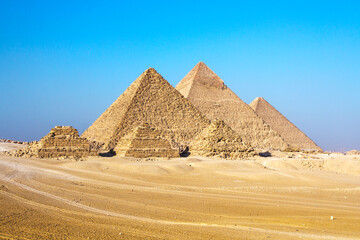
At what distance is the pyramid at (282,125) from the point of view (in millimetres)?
73500

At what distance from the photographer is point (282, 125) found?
7725cm

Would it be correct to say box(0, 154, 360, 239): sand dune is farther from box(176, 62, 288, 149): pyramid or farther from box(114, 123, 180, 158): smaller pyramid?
box(176, 62, 288, 149): pyramid

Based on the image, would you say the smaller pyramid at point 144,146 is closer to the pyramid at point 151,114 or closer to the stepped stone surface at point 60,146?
the stepped stone surface at point 60,146

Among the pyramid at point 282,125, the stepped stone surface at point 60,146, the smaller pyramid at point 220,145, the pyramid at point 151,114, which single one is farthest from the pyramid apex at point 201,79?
the stepped stone surface at point 60,146

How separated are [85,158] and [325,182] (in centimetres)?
1595

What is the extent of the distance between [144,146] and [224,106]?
1461 inches

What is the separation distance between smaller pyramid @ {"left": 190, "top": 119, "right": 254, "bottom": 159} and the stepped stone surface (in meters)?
8.18

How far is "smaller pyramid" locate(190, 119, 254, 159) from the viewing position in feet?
102

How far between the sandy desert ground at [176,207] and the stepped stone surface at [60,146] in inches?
377

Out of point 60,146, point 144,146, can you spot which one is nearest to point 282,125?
point 144,146

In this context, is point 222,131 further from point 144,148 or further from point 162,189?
point 162,189

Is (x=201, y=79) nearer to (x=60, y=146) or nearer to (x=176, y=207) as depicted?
(x=60, y=146)

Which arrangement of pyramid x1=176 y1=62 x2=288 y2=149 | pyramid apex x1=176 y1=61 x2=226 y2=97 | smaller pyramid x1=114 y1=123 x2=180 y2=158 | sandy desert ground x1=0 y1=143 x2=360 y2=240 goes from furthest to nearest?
pyramid apex x1=176 y1=61 x2=226 y2=97 → pyramid x1=176 y1=62 x2=288 y2=149 → smaller pyramid x1=114 y1=123 x2=180 y2=158 → sandy desert ground x1=0 y1=143 x2=360 y2=240

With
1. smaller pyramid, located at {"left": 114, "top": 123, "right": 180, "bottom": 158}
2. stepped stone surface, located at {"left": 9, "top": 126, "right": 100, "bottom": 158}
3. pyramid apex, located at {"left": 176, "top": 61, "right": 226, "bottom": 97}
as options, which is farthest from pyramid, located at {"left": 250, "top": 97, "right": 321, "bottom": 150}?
stepped stone surface, located at {"left": 9, "top": 126, "right": 100, "bottom": 158}
